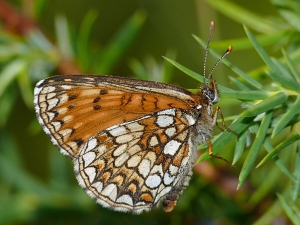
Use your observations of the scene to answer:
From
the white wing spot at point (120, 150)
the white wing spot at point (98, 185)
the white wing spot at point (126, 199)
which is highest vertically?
the white wing spot at point (120, 150)

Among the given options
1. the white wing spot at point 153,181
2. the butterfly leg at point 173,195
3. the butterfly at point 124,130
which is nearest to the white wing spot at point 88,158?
the butterfly at point 124,130

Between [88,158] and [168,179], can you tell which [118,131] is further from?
[168,179]

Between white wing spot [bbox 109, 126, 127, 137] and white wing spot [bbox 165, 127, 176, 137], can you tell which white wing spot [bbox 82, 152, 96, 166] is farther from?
white wing spot [bbox 165, 127, 176, 137]

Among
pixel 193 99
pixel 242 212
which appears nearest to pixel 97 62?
pixel 193 99

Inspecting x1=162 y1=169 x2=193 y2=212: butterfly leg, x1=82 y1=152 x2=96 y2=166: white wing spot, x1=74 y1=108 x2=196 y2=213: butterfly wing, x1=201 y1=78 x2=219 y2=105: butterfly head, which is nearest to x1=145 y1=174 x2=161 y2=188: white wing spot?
x1=74 y1=108 x2=196 y2=213: butterfly wing

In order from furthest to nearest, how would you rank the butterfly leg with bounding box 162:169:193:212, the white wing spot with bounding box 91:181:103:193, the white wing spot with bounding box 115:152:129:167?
the white wing spot with bounding box 115:152:129:167
the white wing spot with bounding box 91:181:103:193
the butterfly leg with bounding box 162:169:193:212

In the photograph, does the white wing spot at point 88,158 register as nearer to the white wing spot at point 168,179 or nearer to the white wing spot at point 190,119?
the white wing spot at point 168,179

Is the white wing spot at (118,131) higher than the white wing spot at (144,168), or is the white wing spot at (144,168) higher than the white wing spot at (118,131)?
the white wing spot at (118,131)

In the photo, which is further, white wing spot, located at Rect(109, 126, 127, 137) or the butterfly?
white wing spot, located at Rect(109, 126, 127, 137)
